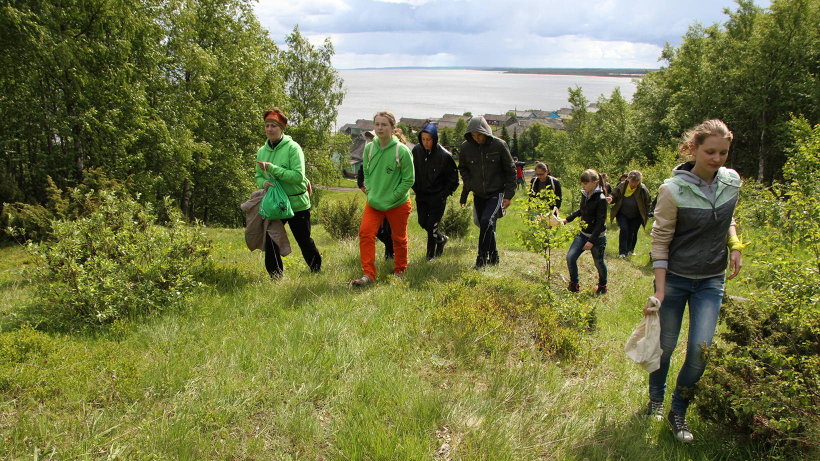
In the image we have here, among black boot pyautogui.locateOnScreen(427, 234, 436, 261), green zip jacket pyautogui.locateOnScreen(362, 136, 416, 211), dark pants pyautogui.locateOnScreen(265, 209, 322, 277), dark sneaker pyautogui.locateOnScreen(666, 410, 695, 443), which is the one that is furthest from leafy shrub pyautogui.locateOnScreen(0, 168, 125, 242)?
dark sneaker pyautogui.locateOnScreen(666, 410, 695, 443)

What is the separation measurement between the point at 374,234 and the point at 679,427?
11.9 feet

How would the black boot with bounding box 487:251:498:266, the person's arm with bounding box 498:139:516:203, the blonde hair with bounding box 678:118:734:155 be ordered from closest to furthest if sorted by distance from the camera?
the blonde hair with bounding box 678:118:734:155 < the person's arm with bounding box 498:139:516:203 < the black boot with bounding box 487:251:498:266

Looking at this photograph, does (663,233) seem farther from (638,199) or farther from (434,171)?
(638,199)

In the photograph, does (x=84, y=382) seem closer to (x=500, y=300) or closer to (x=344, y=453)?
(x=344, y=453)

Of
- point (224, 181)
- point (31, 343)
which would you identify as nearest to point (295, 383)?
point (31, 343)

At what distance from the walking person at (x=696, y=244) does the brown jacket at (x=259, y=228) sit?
4.05 m

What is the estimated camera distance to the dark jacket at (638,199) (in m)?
9.87

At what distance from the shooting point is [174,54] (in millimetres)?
20359

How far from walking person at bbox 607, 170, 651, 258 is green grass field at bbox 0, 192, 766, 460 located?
5979mm

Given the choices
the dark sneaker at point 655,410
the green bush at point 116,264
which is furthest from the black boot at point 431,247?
the dark sneaker at point 655,410

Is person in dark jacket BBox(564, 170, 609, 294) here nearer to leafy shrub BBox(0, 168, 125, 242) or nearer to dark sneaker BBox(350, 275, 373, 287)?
dark sneaker BBox(350, 275, 373, 287)

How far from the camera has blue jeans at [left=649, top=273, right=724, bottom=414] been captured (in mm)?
3131

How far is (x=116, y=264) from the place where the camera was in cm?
429

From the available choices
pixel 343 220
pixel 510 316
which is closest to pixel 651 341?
pixel 510 316
